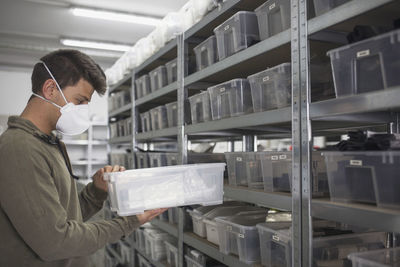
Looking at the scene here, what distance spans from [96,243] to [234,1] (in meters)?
1.44

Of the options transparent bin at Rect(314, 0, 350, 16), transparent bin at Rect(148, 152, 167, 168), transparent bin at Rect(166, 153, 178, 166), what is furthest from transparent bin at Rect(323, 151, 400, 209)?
transparent bin at Rect(148, 152, 167, 168)

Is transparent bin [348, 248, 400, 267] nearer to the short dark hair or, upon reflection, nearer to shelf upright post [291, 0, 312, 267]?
shelf upright post [291, 0, 312, 267]

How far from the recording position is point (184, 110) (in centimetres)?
279

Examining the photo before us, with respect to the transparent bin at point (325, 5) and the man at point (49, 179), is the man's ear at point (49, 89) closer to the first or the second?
the man at point (49, 179)

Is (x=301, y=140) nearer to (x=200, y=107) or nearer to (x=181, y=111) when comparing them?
(x=200, y=107)

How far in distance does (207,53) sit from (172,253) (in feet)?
5.44

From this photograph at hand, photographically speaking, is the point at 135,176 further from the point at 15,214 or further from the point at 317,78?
the point at 317,78

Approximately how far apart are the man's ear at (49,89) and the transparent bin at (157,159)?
1.60 m

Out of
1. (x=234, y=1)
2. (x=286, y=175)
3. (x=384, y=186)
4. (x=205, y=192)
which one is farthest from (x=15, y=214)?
(x=234, y=1)

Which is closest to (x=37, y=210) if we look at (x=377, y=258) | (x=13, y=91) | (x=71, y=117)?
(x=71, y=117)

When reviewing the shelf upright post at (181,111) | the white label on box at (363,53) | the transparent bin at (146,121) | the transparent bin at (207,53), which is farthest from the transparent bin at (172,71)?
the white label on box at (363,53)

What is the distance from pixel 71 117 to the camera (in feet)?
5.90

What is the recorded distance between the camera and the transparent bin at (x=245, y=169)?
6.90 feet

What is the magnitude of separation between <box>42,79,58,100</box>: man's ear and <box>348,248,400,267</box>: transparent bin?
4.72 ft
